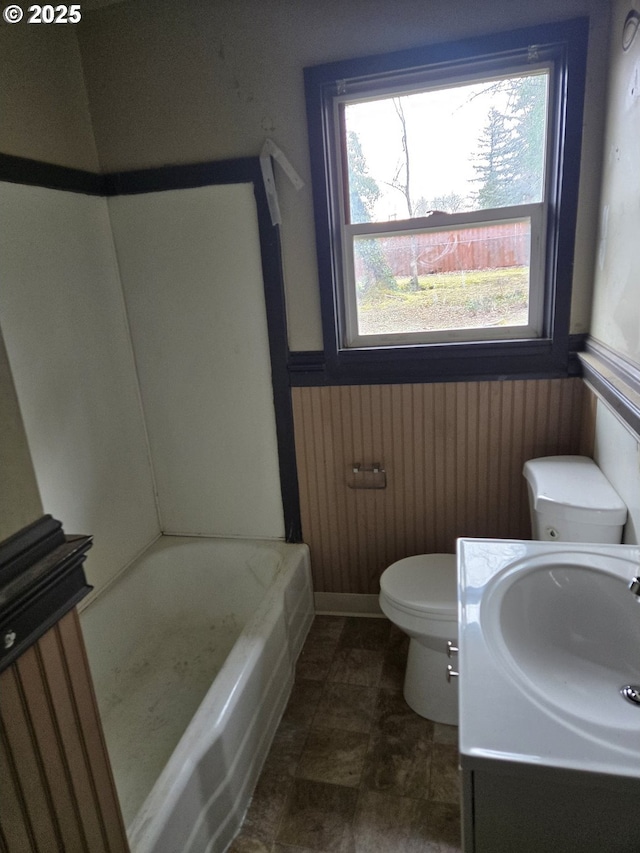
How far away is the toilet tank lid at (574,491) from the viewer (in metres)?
1.45

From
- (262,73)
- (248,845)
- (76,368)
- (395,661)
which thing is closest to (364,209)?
(262,73)

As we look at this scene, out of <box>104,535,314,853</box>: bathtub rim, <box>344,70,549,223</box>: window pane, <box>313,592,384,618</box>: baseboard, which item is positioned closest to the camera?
<box>104,535,314,853</box>: bathtub rim

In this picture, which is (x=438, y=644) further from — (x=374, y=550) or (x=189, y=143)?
(x=189, y=143)

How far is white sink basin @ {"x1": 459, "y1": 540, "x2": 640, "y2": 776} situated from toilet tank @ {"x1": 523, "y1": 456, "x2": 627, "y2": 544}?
283mm

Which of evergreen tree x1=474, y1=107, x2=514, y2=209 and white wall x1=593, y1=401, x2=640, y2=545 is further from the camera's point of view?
evergreen tree x1=474, y1=107, x2=514, y2=209

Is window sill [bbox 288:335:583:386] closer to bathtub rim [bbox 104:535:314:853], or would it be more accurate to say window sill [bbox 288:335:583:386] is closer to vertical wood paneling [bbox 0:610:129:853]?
bathtub rim [bbox 104:535:314:853]

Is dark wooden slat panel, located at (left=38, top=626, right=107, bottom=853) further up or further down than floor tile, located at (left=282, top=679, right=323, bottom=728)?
→ further up

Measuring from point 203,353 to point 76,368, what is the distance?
19.3 inches

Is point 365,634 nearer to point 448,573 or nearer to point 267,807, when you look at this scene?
point 448,573

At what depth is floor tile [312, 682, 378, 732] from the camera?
6.07 feet

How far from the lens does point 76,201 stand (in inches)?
78.5

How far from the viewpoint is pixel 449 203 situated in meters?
1.94

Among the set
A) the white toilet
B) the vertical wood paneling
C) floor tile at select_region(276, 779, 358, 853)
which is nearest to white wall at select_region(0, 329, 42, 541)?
the vertical wood paneling

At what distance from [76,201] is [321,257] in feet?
3.02
